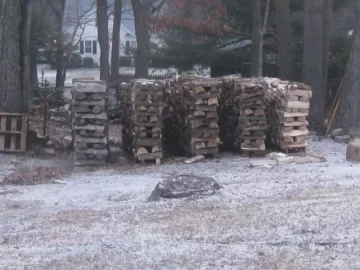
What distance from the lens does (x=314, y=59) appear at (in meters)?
22.7

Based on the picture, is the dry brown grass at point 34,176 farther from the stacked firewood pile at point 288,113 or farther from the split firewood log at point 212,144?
the stacked firewood pile at point 288,113

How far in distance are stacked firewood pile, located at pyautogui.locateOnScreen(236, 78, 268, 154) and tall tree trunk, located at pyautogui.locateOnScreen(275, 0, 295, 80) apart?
974 cm

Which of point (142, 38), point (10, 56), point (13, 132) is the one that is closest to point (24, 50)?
point (10, 56)

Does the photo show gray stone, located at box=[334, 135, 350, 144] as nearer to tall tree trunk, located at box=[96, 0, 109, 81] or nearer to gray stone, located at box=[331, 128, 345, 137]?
gray stone, located at box=[331, 128, 345, 137]

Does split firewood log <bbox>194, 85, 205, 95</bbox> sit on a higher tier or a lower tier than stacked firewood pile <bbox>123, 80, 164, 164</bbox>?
higher

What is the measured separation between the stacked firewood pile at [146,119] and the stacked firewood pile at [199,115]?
0.60m

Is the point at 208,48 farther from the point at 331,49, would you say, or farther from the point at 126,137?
the point at 126,137

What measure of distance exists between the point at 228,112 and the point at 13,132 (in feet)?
14.6

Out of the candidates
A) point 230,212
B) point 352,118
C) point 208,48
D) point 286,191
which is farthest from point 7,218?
point 208,48

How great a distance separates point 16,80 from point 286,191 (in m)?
8.40

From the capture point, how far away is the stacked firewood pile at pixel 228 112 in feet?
57.0

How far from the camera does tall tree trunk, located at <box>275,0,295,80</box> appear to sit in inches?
1029

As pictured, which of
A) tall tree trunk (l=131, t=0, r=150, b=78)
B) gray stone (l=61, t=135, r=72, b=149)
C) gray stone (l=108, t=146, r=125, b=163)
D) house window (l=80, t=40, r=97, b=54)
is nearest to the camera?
gray stone (l=108, t=146, r=125, b=163)

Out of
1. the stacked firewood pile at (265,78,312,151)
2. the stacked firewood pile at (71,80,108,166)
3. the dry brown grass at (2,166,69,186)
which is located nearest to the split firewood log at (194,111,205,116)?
the stacked firewood pile at (265,78,312,151)
